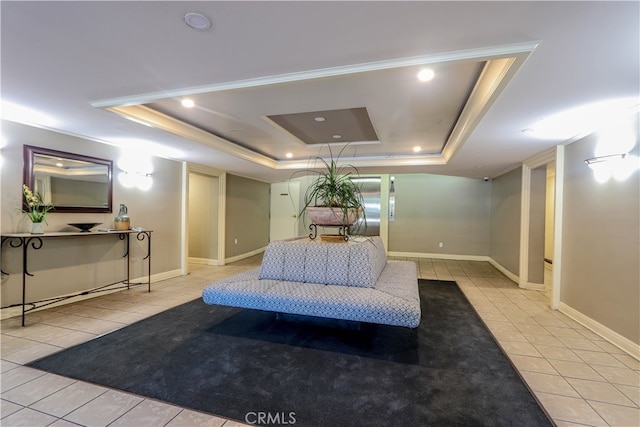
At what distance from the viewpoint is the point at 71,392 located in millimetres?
1889

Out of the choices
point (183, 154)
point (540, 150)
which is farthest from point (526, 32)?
point (183, 154)

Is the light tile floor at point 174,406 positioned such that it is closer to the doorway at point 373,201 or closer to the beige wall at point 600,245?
the beige wall at point 600,245

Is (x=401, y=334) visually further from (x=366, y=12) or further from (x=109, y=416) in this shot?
(x=366, y=12)

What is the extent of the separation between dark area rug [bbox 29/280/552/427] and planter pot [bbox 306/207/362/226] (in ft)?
3.64

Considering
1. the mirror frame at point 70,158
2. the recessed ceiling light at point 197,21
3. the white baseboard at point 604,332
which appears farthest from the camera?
the mirror frame at point 70,158

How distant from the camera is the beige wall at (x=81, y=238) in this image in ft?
10.0

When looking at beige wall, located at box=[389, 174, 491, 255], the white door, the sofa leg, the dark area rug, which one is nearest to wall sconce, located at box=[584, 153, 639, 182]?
the dark area rug

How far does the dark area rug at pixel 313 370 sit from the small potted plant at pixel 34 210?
4.89 feet

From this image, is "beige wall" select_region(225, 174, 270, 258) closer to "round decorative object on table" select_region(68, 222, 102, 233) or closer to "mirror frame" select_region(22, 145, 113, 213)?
"mirror frame" select_region(22, 145, 113, 213)

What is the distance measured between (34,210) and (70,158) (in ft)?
2.63

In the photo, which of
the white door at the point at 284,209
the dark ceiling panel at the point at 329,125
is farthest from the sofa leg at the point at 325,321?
the white door at the point at 284,209

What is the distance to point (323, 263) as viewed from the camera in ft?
9.78

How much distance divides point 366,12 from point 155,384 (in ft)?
8.78

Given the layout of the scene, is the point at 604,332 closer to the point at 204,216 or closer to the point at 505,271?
the point at 505,271
